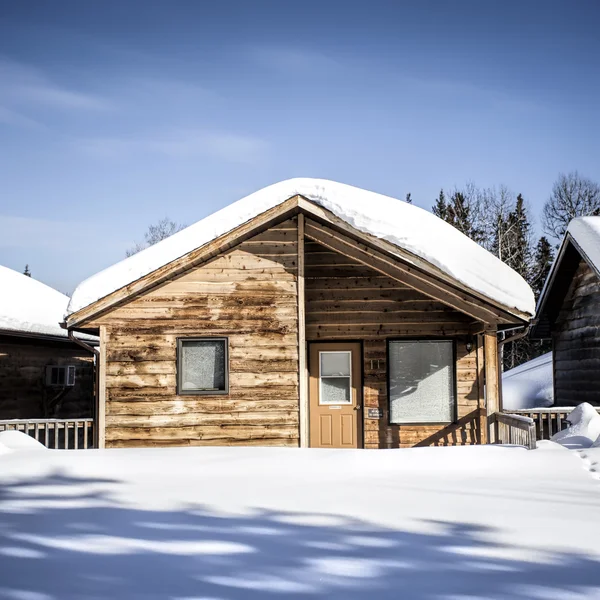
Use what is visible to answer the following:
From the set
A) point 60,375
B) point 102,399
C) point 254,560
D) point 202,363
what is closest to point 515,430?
point 202,363

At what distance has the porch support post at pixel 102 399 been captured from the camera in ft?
37.7

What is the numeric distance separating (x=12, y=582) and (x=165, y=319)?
7.94 m

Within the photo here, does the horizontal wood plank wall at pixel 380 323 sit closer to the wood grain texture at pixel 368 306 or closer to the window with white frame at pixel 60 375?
the wood grain texture at pixel 368 306

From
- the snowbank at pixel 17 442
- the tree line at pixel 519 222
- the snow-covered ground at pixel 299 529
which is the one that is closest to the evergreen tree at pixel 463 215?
the tree line at pixel 519 222

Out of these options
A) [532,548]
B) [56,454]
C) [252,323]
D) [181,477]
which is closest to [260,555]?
[532,548]

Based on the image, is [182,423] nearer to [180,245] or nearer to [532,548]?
[180,245]

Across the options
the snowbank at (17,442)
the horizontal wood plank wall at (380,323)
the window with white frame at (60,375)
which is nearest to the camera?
the snowbank at (17,442)

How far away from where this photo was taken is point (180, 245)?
11.2 m

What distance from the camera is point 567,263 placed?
704 inches

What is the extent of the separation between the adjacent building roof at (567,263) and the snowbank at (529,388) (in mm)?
5380

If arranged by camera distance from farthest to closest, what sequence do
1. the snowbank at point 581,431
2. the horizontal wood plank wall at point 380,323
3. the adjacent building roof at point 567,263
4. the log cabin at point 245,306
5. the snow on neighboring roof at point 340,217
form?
the adjacent building roof at point 567,263 < the horizontal wood plank wall at point 380,323 < the log cabin at point 245,306 < the snow on neighboring roof at point 340,217 < the snowbank at point 581,431

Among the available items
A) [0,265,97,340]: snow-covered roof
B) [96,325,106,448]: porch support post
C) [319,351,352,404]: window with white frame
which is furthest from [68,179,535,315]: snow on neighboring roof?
[0,265,97,340]: snow-covered roof

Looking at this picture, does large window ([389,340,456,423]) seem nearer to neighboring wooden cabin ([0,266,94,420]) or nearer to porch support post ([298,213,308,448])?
porch support post ([298,213,308,448])

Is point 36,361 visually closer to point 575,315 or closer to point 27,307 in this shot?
point 27,307
